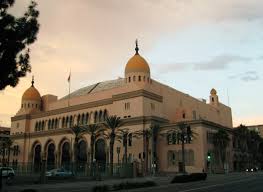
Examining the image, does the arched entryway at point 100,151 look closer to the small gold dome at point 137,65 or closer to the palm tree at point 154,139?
the palm tree at point 154,139

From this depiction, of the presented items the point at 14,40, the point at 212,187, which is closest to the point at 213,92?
the point at 212,187

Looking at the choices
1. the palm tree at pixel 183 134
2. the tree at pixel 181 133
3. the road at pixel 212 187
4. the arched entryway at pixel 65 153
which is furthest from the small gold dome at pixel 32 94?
the road at pixel 212 187

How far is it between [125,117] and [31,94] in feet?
131

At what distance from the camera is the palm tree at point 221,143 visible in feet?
248

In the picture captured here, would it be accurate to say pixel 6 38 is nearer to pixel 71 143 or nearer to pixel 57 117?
pixel 71 143

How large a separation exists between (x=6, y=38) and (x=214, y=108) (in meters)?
98.2

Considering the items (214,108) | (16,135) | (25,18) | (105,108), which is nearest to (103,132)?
(105,108)

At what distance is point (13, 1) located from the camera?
1695 cm

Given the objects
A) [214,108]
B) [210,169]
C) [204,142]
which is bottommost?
[210,169]

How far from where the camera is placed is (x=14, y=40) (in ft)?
56.0

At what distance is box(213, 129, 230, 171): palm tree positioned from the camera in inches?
2977

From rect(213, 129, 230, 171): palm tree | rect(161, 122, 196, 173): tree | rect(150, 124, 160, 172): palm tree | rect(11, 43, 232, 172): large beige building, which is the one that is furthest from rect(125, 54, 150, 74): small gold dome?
rect(213, 129, 230, 171): palm tree

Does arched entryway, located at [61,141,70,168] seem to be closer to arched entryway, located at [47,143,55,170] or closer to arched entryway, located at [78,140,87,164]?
arched entryway, located at [47,143,55,170]

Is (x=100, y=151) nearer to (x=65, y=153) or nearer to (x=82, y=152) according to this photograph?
(x=82, y=152)
